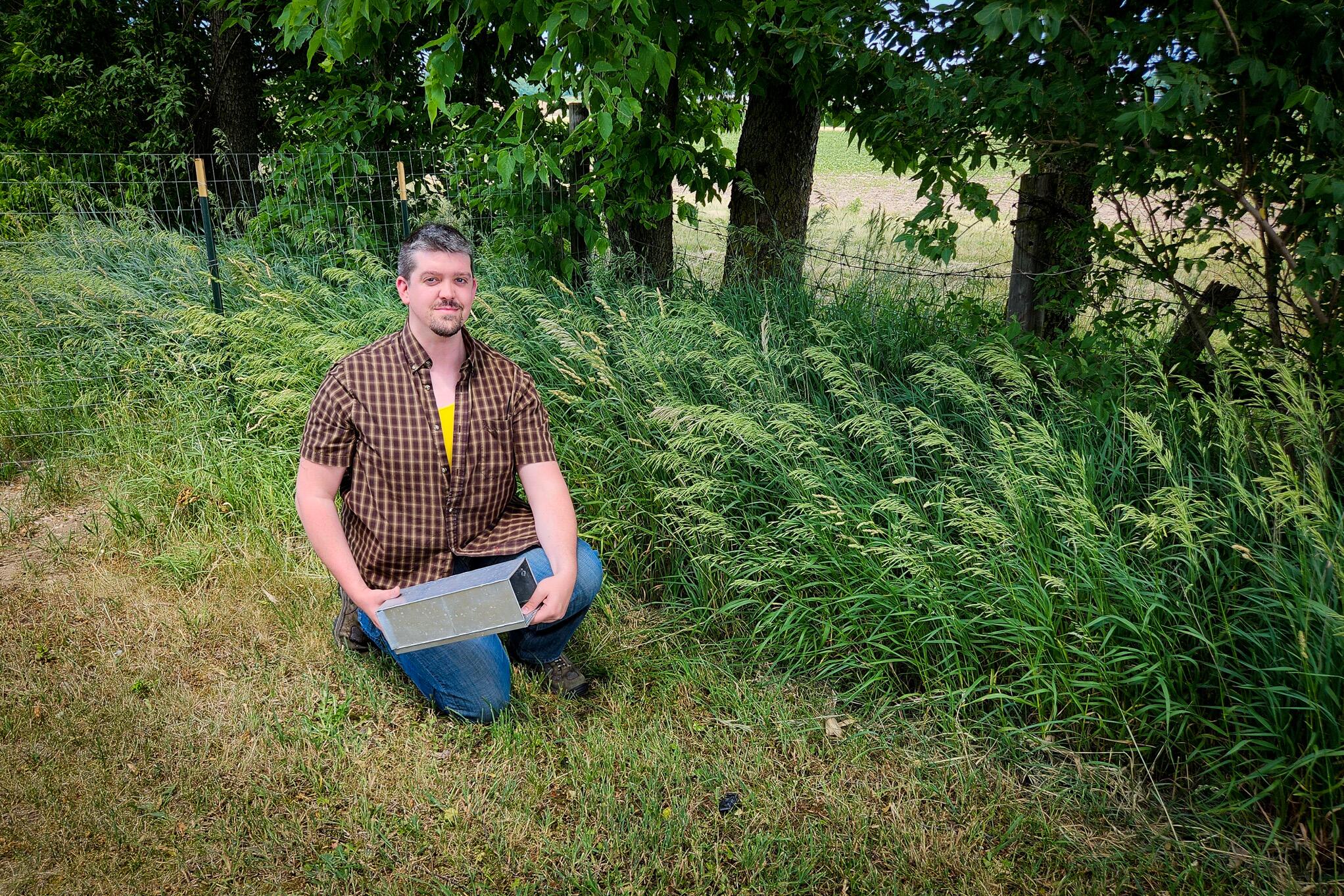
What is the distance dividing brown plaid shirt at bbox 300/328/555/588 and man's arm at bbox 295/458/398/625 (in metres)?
0.05

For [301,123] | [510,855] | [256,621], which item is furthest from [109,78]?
[510,855]

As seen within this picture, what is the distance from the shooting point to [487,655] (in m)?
3.09

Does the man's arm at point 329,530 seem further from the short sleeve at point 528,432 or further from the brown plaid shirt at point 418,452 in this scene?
the short sleeve at point 528,432

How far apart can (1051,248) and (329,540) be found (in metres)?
3.92

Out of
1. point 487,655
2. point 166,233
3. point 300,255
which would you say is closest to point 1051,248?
point 487,655

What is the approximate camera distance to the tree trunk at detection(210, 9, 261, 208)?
1009 centimetres

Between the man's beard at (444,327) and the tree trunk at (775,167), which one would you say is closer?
the man's beard at (444,327)

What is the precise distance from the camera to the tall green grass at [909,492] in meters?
2.75

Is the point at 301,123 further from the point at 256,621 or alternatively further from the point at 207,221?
the point at 256,621

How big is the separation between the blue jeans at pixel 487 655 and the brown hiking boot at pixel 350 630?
0.07 meters

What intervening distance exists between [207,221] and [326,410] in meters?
3.35

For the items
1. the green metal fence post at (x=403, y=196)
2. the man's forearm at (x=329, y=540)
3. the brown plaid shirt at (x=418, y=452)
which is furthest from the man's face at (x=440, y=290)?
the green metal fence post at (x=403, y=196)

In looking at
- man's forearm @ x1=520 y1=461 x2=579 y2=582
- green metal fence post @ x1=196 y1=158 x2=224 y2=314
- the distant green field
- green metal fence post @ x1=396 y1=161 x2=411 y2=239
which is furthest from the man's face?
the distant green field

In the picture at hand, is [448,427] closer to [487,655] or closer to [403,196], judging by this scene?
[487,655]
